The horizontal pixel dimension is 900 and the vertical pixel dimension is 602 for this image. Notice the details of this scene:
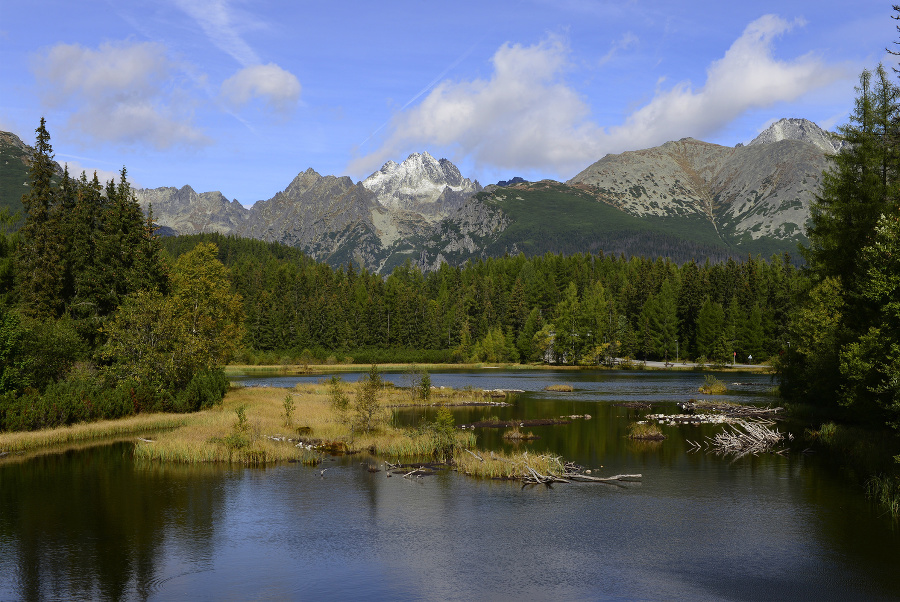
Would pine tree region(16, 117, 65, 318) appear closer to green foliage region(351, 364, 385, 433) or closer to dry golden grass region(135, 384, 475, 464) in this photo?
dry golden grass region(135, 384, 475, 464)

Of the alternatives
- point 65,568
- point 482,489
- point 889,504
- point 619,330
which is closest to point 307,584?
point 65,568

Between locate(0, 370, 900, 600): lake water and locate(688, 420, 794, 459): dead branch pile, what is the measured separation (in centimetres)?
444

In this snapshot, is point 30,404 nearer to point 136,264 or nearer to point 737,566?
point 136,264

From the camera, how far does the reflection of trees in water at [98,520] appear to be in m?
22.7

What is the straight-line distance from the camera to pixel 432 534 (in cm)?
2830

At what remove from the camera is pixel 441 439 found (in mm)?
46938

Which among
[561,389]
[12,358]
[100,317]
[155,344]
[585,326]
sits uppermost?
[100,317]

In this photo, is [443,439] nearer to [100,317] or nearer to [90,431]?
[90,431]

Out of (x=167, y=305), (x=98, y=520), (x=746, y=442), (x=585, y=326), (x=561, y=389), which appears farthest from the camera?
(x=585, y=326)

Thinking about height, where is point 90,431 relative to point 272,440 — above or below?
above

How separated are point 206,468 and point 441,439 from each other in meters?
15.8

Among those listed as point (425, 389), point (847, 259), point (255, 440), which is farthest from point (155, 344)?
point (847, 259)

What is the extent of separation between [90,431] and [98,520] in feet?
78.2

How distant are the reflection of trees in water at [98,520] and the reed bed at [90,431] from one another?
3350mm
